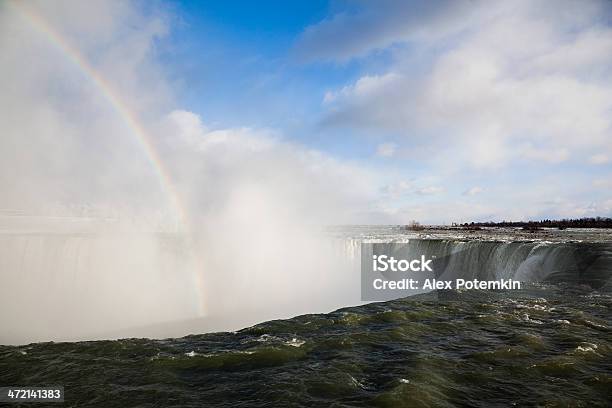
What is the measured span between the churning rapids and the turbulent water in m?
0.03

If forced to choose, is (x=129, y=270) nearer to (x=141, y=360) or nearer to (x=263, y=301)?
(x=263, y=301)

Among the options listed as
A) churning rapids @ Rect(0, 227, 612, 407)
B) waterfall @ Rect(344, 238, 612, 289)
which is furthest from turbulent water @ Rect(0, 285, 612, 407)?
waterfall @ Rect(344, 238, 612, 289)

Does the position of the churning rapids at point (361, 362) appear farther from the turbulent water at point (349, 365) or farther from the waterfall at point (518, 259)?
the waterfall at point (518, 259)

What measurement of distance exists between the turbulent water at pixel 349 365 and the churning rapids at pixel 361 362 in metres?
0.03

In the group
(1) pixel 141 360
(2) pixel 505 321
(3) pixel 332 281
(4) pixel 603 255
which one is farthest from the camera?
(3) pixel 332 281

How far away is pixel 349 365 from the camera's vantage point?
27.8ft

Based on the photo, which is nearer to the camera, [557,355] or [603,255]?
[557,355]

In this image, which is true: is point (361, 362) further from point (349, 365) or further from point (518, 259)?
point (518, 259)

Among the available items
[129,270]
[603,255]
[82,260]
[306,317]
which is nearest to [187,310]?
[129,270]

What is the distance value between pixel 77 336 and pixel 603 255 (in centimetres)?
3528

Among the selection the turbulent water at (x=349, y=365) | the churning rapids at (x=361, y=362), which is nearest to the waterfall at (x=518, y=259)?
the churning rapids at (x=361, y=362)

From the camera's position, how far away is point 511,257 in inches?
1141

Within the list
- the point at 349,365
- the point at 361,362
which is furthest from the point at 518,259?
the point at 349,365

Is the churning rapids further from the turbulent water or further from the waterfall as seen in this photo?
the waterfall
